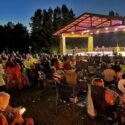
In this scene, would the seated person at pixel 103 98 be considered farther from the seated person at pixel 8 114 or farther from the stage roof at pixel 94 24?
the stage roof at pixel 94 24

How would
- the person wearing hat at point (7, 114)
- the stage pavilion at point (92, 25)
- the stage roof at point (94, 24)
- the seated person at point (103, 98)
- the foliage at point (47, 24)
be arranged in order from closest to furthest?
the person wearing hat at point (7, 114)
the seated person at point (103, 98)
the stage roof at point (94, 24)
the stage pavilion at point (92, 25)
the foliage at point (47, 24)

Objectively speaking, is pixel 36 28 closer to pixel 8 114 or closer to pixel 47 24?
pixel 47 24

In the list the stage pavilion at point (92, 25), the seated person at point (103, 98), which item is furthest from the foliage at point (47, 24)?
the seated person at point (103, 98)

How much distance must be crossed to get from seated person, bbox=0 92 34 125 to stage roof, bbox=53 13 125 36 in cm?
1546

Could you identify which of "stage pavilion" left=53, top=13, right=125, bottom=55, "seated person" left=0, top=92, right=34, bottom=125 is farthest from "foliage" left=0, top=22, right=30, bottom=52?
"seated person" left=0, top=92, right=34, bottom=125

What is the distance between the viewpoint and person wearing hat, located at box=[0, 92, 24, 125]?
4.44 meters

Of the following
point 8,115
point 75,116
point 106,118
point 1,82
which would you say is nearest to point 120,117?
point 106,118

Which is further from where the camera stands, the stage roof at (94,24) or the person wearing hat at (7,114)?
the stage roof at (94,24)

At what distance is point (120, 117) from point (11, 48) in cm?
4267

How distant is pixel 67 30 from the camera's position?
90.6 ft

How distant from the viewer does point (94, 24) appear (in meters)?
25.1

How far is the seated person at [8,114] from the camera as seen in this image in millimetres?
4493

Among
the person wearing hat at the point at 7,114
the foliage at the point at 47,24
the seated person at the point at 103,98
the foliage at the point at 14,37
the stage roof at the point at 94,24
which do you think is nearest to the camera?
the person wearing hat at the point at 7,114

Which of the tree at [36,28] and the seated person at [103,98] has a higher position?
the tree at [36,28]
